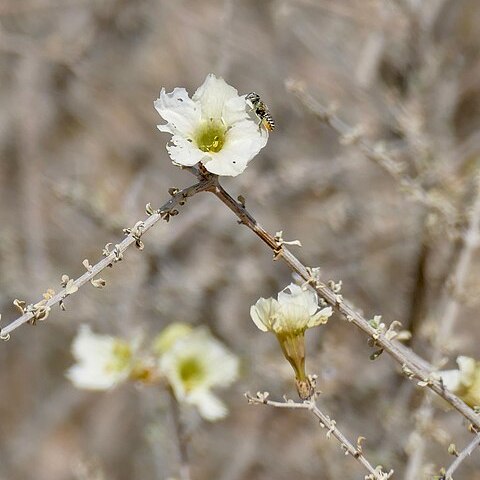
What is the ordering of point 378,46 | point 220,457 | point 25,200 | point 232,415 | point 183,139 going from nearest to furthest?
1. point 183,139
2. point 378,46
3. point 220,457
4. point 232,415
5. point 25,200

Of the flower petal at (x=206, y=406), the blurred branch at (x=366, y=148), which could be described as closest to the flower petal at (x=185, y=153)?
the blurred branch at (x=366, y=148)

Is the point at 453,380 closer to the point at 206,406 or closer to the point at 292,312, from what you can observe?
the point at 292,312

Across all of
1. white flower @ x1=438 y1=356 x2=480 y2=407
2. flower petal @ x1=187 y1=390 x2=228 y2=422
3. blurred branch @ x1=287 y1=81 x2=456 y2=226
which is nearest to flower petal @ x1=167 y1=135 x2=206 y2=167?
white flower @ x1=438 y1=356 x2=480 y2=407

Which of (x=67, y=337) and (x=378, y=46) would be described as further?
(x=67, y=337)

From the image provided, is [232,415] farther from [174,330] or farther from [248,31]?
[174,330]

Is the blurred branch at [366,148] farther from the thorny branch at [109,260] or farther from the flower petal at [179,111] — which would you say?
the thorny branch at [109,260]

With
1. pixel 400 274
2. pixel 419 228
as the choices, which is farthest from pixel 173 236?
pixel 400 274
